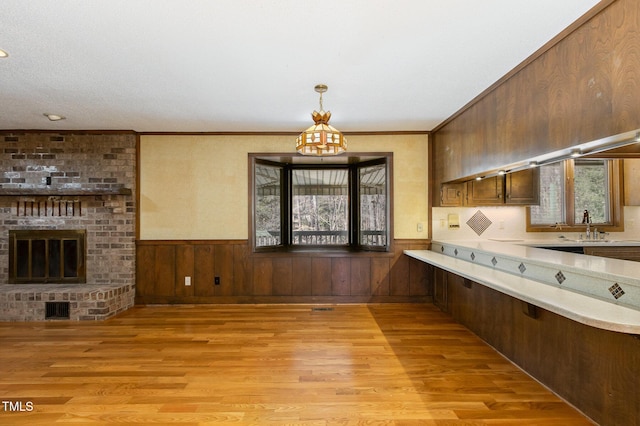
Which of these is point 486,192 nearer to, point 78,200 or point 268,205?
point 268,205

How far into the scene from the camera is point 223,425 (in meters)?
2.11

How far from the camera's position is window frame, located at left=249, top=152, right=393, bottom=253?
4.85 meters

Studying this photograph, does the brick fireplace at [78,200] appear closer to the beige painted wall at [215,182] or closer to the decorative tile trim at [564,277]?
the beige painted wall at [215,182]

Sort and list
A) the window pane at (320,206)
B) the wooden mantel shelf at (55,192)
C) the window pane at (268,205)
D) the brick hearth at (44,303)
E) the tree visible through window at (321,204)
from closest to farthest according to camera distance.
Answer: the brick hearth at (44,303)
the wooden mantel shelf at (55,192)
the window pane at (268,205)
the tree visible through window at (321,204)
the window pane at (320,206)

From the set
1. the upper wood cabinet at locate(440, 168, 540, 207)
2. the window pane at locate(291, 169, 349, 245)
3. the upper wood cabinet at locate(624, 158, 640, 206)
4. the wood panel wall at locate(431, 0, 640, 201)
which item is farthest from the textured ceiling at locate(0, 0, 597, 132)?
the upper wood cabinet at locate(624, 158, 640, 206)

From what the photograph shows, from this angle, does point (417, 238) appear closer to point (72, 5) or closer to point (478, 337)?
point (478, 337)

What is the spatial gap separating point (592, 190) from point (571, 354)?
355 centimetres

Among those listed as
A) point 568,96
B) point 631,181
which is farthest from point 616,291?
point 631,181

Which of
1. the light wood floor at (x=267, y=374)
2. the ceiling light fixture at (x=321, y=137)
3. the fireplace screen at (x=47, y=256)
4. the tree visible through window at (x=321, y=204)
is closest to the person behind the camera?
the light wood floor at (x=267, y=374)

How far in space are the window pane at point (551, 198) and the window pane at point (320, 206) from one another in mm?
2746

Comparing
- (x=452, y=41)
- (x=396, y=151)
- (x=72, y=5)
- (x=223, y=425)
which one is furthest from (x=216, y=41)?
(x=396, y=151)

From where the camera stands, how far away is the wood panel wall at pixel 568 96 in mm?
1786

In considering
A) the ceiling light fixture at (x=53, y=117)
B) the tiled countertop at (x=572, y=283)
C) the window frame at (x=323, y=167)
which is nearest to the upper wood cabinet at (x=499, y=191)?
the window frame at (x=323, y=167)

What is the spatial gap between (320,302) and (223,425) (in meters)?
2.78
